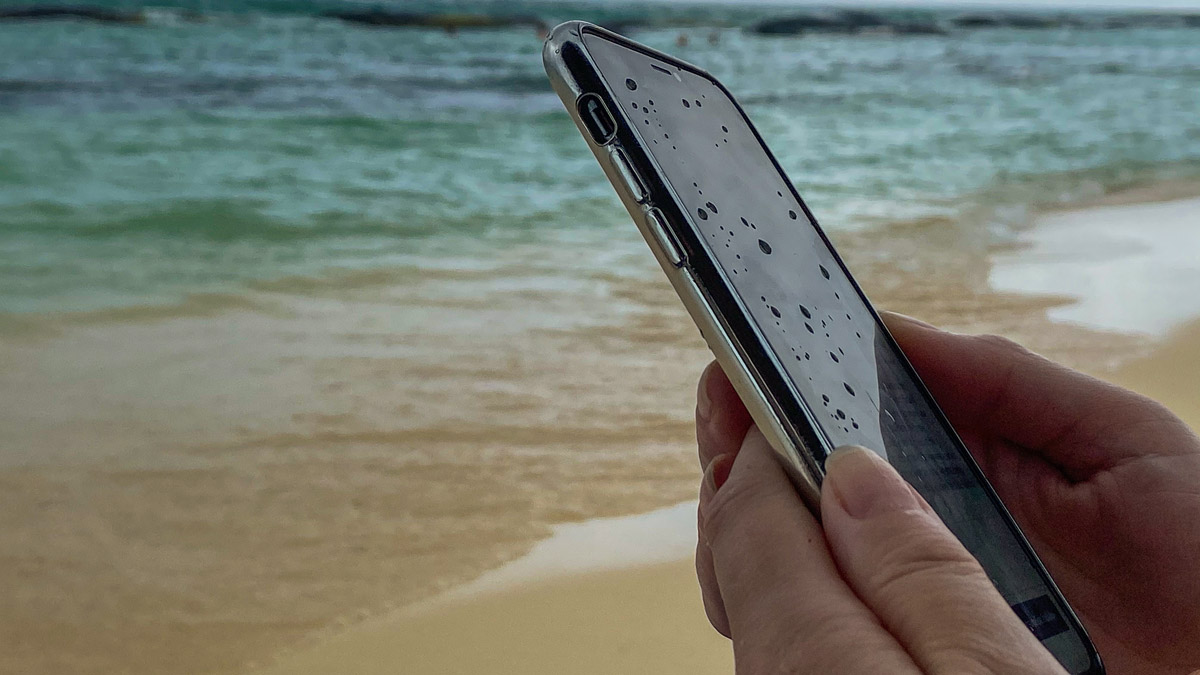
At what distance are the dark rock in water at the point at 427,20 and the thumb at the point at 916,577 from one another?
9.81 m

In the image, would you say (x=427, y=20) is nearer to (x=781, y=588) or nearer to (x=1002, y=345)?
(x=1002, y=345)

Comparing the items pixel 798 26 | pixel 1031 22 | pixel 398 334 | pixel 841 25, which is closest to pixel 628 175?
pixel 398 334

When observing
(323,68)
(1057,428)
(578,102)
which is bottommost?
(323,68)

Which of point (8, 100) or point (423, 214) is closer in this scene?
point (423, 214)

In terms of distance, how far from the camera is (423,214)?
3227 millimetres

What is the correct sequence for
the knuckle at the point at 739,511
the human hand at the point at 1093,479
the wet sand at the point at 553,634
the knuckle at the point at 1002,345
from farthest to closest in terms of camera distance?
1. the wet sand at the point at 553,634
2. the knuckle at the point at 1002,345
3. the human hand at the point at 1093,479
4. the knuckle at the point at 739,511

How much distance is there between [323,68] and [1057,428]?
21.9ft

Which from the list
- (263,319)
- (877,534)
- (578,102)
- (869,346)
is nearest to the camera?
(877,534)

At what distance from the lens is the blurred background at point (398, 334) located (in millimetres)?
1187

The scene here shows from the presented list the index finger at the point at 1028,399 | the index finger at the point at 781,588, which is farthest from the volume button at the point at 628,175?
the index finger at the point at 1028,399

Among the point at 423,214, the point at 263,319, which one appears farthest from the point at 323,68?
the point at 263,319

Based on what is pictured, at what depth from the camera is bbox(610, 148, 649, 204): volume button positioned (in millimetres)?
593

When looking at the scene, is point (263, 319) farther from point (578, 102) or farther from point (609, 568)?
point (578, 102)

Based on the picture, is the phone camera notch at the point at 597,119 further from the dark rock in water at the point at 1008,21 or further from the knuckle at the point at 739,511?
the dark rock in water at the point at 1008,21
